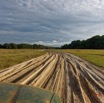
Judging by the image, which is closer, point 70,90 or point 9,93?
point 9,93

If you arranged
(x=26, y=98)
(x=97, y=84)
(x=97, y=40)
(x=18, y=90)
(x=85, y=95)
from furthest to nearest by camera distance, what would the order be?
(x=97, y=40) → (x=97, y=84) → (x=85, y=95) → (x=18, y=90) → (x=26, y=98)

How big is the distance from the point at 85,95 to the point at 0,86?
7.90 meters

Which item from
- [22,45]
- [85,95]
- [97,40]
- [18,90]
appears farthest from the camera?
[22,45]

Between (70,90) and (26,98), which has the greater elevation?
(26,98)

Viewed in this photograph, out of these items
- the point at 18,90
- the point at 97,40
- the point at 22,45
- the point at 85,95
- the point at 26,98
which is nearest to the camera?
the point at 26,98

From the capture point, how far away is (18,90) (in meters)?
3.33

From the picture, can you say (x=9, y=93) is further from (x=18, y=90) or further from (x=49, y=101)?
(x=49, y=101)

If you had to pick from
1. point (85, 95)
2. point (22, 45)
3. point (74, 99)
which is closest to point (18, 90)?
point (74, 99)

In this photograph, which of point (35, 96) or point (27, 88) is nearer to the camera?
point (35, 96)

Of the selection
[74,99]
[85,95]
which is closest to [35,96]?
[74,99]

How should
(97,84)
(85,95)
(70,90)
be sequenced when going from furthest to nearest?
1. (97,84)
2. (70,90)
3. (85,95)

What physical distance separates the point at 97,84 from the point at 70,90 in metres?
2.67

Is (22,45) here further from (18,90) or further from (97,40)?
(18,90)

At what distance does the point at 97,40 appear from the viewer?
14625 centimetres
